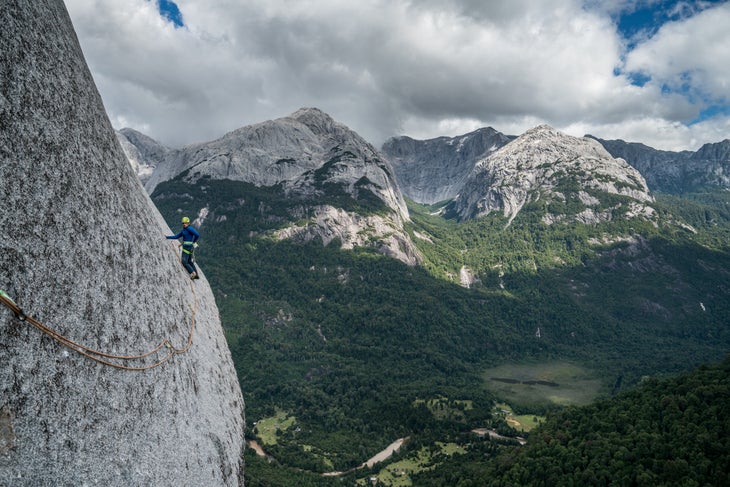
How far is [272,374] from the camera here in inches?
7579

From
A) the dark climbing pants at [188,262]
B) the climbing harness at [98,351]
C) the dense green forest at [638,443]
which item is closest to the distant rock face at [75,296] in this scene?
the climbing harness at [98,351]

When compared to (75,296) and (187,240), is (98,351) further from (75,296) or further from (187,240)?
(187,240)

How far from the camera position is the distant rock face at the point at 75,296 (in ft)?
36.4

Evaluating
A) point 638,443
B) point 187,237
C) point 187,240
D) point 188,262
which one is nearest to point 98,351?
point 187,240

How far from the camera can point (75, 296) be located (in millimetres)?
13328

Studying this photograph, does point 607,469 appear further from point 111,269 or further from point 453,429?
point 111,269

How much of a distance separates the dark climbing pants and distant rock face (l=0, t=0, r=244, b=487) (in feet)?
20.1

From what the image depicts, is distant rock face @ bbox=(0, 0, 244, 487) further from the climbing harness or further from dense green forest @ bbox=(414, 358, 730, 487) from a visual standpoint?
dense green forest @ bbox=(414, 358, 730, 487)

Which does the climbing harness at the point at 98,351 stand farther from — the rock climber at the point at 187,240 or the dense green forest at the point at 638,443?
the dense green forest at the point at 638,443

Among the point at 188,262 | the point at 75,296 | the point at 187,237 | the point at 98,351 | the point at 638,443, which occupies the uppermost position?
the point at 187,237

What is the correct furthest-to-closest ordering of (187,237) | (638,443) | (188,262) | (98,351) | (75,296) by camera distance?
(638,443)
(188,262)
(187,237)
(98,351)
(75,296)

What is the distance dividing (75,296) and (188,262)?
14.3 m

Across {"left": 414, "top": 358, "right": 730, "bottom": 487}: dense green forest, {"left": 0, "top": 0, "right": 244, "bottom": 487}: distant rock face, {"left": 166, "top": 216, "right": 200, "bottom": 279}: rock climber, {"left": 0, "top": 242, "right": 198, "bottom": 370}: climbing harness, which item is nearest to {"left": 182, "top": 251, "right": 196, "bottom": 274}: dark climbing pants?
{"left": 166, "top": 216, "right": 200, "bottom": 279}: rock climber

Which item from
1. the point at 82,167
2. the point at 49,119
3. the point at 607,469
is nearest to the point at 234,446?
the point at 82,167
